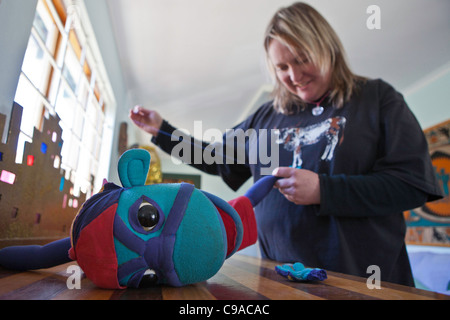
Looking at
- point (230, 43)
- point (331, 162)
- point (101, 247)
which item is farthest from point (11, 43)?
point (230, 43)

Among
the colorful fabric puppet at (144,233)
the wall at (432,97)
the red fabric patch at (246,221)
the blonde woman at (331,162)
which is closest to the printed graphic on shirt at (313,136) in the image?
the blonde woman at (331,162)

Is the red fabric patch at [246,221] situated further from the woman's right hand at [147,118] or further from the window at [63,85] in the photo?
the woman's right hand at [147,118]

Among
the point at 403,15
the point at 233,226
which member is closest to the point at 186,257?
the point at 233,226

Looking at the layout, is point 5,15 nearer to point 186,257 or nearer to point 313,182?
point 186,257

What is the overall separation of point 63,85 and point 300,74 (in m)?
0.82

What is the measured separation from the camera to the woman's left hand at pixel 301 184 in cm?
61

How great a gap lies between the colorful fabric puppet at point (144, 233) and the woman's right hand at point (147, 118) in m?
0.51

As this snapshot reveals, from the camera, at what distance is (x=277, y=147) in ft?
2.69

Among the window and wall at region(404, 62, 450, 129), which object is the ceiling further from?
the window

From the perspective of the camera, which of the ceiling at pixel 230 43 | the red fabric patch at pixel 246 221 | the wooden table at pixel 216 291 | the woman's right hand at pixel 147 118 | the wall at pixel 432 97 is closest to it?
the wooden table at pixel 216 291

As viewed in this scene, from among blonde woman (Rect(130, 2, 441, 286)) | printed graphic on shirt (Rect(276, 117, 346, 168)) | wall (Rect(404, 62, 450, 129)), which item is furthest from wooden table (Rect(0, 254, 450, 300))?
wall (Rect(404, 62, 450, 129))

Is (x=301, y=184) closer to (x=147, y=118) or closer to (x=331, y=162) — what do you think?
(x=331, y=162)

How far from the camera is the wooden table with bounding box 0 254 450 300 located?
10.8 inches

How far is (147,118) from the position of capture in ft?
2.78
